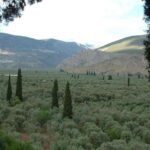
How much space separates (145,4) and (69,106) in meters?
25.6

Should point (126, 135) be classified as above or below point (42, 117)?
below

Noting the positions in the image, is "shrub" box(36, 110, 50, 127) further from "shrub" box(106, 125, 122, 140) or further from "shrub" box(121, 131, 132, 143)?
"shrub" box(121, 131, 132, 143)

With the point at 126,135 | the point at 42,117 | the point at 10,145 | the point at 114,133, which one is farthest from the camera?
the point at 42,117

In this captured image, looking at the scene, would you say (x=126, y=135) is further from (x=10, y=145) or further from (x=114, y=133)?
(x=10, y=145)

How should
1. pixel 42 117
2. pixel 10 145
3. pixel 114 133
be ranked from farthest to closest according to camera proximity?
pixel 42 117
pixel 114 133
pixel 10 145

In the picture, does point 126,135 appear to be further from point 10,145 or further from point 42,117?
point 10,145

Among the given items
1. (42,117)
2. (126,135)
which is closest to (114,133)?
(126,135)

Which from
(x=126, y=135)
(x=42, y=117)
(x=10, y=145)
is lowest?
(x=126, y=135)

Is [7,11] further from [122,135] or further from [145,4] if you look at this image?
[122,135]

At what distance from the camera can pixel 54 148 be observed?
25.3m

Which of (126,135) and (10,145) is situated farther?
(126,135)

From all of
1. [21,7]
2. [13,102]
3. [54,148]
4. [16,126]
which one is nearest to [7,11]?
[21,7]

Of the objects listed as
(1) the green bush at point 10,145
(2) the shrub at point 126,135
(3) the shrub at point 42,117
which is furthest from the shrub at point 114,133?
(1) the green bush at point 10,145

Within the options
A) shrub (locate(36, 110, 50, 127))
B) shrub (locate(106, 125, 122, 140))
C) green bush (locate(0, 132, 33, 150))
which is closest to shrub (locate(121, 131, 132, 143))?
shrub (locate(106, 125, 122, 140))
